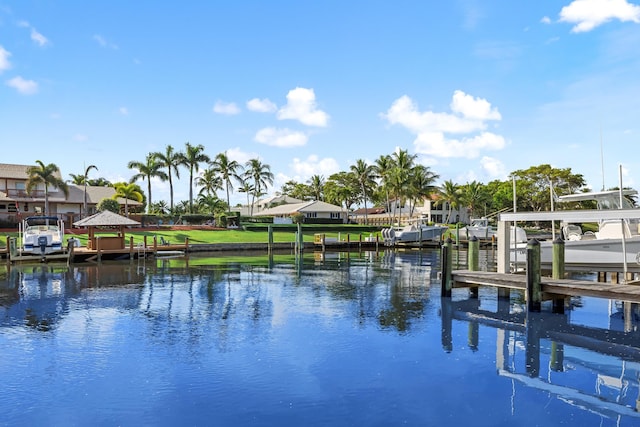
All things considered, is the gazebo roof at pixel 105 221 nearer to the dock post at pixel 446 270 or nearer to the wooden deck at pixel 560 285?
the dock post at pixel 446 270

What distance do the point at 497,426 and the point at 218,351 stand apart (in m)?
6.90

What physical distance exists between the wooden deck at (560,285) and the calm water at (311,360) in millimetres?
972

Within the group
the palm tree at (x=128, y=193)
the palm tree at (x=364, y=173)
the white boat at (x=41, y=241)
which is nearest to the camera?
the white boat at (x=41, y=241)

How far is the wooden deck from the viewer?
1381 cm

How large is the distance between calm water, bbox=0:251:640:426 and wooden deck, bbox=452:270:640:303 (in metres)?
0.97

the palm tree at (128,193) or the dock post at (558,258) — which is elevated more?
the palm tree at (128,193)

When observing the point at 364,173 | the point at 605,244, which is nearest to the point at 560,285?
the point at 605,244

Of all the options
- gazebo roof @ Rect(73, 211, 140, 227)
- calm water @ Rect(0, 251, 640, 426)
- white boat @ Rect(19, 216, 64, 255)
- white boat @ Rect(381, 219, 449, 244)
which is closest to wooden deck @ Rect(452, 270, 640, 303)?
calm water @ Rect(0, 251, 640, 426)

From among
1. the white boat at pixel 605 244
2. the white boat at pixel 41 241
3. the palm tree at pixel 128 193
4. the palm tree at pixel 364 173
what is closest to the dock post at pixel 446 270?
the white boat at pixel 605 244

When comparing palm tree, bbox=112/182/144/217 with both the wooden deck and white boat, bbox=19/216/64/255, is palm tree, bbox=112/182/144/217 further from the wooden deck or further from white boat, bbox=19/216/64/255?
the wooden deck

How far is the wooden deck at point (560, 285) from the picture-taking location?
13.8 m

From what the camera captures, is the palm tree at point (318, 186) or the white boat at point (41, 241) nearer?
the white boat at point (41, 241)

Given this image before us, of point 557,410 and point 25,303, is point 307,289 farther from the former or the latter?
point 557,410

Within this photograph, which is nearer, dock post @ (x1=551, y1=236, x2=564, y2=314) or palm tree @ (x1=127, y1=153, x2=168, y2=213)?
dock post @ (x1=551, y1=236, x2=564, y2=314)
